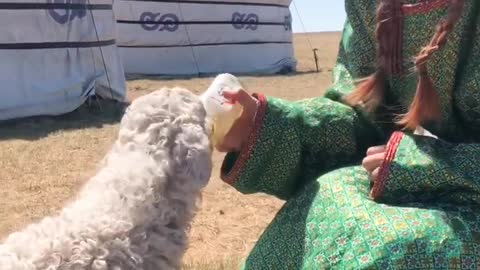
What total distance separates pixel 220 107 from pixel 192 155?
0.30 metres

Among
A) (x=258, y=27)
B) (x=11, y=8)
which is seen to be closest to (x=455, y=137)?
(x=11, y=8)

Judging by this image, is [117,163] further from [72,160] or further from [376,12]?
[72,160]

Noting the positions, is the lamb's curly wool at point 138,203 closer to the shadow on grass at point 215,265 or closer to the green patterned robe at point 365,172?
the green patterned robe at point 365,172

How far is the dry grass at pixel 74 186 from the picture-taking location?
13.0 feet

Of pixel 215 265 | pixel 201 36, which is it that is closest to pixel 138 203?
pixel 215 265

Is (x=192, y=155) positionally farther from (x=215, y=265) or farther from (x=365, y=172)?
(x=215, y=265)

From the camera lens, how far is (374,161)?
157 cm

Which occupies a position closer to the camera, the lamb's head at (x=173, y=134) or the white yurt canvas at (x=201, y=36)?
the lamb's head at (x=173, y=134)

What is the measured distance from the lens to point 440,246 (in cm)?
146

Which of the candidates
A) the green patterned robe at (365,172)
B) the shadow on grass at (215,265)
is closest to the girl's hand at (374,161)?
the green patterned robe at (365,172)

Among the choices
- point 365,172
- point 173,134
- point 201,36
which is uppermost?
point 173,134

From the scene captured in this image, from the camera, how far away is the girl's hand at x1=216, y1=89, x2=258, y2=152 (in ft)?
5.59

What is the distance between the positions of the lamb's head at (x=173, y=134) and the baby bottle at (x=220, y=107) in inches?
6.1

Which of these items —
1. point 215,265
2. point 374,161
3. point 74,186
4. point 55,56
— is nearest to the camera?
point 374,161
